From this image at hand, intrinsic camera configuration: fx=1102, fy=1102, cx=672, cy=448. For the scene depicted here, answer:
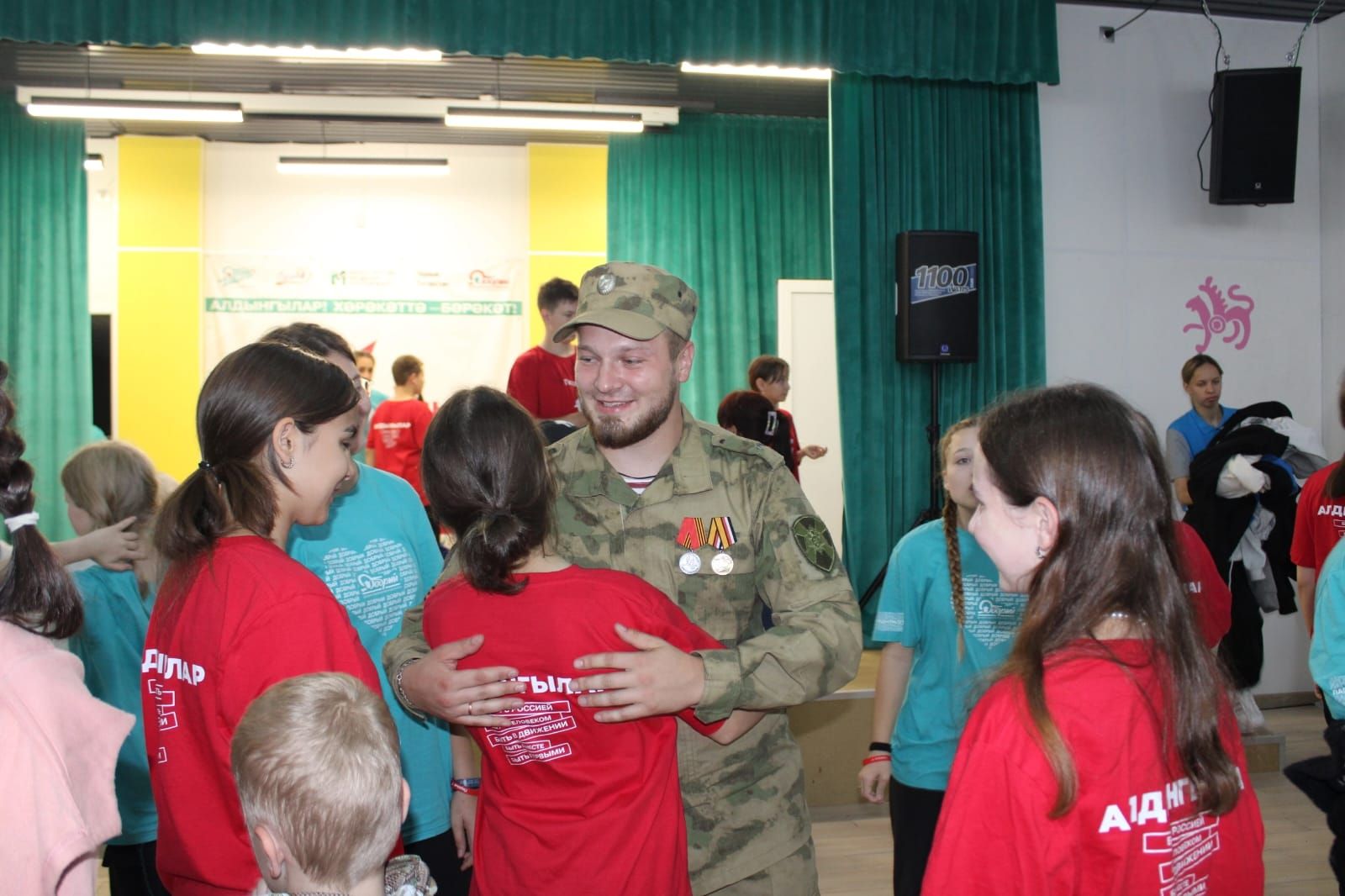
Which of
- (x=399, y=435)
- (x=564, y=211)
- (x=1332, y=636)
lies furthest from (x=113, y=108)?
(x=1332, y=636)

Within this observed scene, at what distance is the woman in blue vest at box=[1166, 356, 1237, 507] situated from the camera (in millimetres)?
5500

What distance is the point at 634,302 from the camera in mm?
1925

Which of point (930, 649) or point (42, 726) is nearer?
point (42, 726)

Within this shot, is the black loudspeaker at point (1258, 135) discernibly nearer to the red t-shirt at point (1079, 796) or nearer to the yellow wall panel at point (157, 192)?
the red t-shirt at point (1079, 796)

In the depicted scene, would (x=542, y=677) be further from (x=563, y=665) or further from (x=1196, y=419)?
(x=1196, y=419)

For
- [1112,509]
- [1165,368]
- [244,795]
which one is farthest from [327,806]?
[1165,368]

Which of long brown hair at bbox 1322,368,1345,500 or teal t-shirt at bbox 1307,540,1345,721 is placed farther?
long brown hair at bbox 1322,368,1345,500

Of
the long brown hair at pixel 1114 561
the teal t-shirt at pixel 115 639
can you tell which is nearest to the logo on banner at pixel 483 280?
the teal t-shirt at pixel 115 639

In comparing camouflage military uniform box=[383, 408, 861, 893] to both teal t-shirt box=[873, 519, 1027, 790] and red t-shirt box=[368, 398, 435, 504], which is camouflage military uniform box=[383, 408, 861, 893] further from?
red t-shirt box=[368, 398, 435, 504]

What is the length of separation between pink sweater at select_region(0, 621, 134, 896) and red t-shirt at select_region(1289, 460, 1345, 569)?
317 centimetres

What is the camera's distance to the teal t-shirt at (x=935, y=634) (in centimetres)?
240

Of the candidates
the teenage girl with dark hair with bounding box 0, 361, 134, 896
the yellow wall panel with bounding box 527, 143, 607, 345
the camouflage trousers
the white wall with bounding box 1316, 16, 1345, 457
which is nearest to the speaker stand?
the white wall with bounding box 1316, 16, 1345, 457

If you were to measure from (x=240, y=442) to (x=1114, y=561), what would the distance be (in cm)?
110

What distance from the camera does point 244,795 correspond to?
3.89ft
